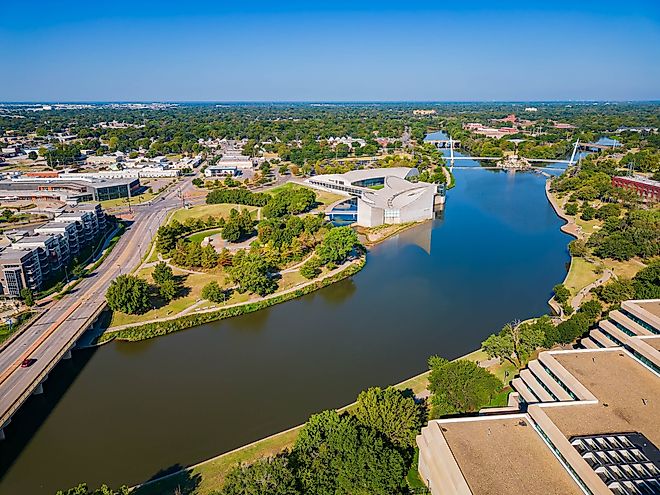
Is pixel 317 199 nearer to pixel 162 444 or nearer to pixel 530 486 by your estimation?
pixel 162 444

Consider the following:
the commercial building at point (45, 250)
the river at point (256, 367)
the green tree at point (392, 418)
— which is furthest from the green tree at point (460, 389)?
the commercial building at point (45, 250)

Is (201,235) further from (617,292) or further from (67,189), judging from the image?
(617,292)

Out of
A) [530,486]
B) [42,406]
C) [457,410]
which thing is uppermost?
[530,486]

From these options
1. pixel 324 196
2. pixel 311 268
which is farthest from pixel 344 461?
pixel 324 196

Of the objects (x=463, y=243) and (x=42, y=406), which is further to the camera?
(x=463, y=243)

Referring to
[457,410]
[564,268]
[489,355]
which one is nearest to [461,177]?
[564,268]

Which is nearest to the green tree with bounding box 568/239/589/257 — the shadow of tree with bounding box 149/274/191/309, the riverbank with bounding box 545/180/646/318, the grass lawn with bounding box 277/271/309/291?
the riverbank with bounding box 545/180/646/318
